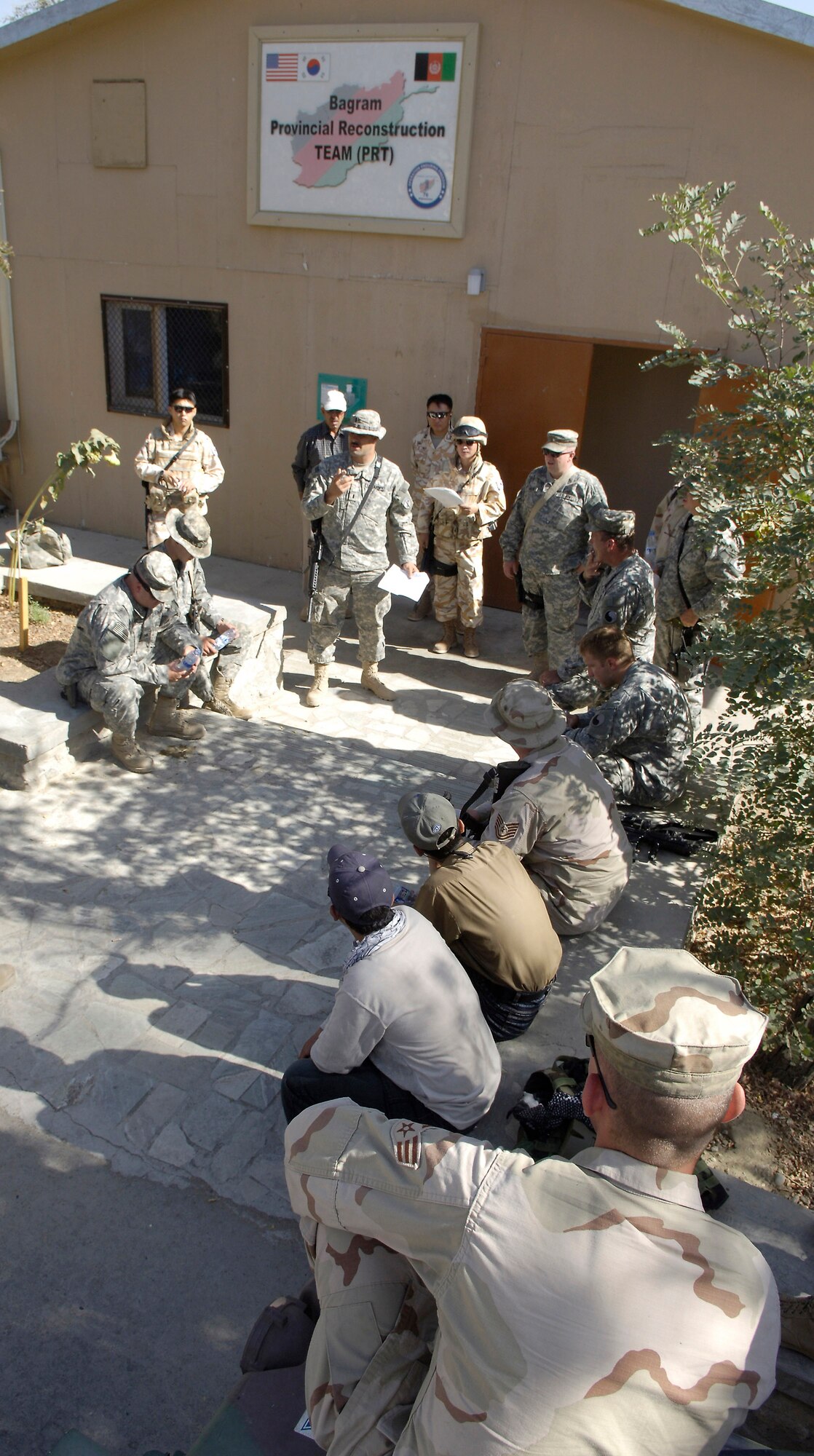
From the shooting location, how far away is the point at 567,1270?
154cm

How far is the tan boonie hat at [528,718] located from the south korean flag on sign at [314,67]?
20.9 feet

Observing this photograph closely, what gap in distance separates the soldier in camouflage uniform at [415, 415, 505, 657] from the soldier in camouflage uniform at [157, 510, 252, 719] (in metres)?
1.94

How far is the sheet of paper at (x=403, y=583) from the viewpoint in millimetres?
6430

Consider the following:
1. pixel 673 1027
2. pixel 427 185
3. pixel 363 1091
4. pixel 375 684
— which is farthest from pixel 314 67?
pixel 673 1027

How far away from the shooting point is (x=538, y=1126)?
2916 millimetres

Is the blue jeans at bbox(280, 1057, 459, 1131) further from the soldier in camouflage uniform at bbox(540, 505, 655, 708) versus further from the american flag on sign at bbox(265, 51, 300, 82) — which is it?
the american flag on sign at bbox(265, 51, 300, 82)

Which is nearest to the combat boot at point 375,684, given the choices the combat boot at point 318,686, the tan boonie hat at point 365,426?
the combat boot at point 318,686

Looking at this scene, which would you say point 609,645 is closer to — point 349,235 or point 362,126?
point 349,235

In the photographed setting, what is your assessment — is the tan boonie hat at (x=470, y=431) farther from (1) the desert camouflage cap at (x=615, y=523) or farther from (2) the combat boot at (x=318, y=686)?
(2) the combat boot at (x=318, y=686)

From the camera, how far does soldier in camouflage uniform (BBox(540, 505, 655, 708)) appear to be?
535 cm

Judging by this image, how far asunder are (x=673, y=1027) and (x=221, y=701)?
4.77 metres

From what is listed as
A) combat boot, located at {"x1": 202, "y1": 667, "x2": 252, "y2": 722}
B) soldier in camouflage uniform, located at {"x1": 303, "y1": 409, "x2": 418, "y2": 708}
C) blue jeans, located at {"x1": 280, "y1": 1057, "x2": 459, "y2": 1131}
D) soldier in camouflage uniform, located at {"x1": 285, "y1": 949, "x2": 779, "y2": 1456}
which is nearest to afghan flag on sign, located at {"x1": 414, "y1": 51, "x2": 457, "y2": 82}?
soldier in camouflage uniform, located at {"x1": 303, "y1": 409, "x2": 418, "y2": 708}

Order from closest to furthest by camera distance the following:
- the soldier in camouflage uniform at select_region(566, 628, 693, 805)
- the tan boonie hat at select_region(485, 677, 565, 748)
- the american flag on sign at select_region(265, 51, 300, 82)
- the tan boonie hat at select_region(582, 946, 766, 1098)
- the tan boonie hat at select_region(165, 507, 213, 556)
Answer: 1. the tan boonie hat at select_region(582, 946, 766, 1098)
2. the tan boonie hat at select_region(485, 677, 565, 748)
3. the soldier in camouflage uniform at select_region(566, 628, 693, 805)
4. the tan boonie hat at select_region(165, 507, 213, 556)
5. the american flag on sign at select_region(265, 51, 300, 82)

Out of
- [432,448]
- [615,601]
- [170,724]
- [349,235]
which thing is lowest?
[170,724]
